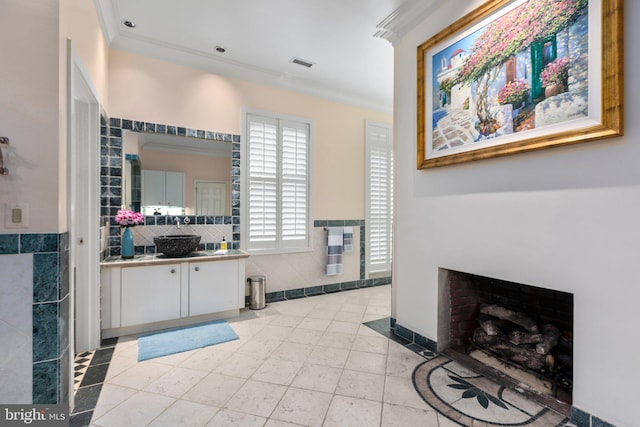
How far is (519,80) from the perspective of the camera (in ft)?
6.39

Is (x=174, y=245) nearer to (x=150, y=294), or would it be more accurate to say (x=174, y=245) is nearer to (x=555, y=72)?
(x=150, y=294)

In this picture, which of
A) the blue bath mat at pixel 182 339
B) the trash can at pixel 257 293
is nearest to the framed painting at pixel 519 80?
the trash can at pixel 257 293

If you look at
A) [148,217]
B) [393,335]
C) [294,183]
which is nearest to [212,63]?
[294,183]

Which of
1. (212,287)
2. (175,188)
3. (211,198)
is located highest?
(175,188)

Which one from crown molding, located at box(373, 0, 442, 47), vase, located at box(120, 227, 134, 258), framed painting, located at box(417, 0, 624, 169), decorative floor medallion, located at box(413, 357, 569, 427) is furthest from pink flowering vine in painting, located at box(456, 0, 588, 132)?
vase, located at box(120, 227, 134, 258)

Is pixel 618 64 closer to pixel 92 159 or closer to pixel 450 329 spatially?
pixel 450 329

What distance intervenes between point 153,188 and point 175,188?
0.23m

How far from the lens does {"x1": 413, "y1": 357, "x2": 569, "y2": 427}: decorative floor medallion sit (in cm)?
172

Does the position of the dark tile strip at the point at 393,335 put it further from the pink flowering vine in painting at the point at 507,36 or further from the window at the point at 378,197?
the pink flowering vine in painting at the point at 507,36

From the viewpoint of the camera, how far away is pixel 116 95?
3.16 m

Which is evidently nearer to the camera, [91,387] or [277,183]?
[91,387]

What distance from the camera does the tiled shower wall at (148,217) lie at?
3.07 metres

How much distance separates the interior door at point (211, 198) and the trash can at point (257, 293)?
37.1 inches

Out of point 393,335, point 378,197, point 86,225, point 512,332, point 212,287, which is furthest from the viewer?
point 378,197
